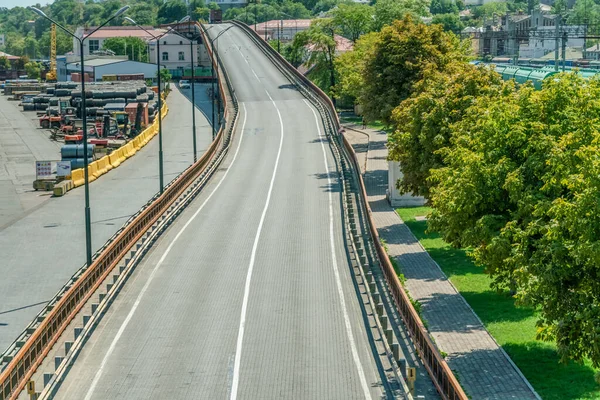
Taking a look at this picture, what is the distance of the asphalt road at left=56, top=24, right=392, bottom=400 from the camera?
26.5 m

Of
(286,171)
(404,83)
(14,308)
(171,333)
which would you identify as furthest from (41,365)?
(404,83)

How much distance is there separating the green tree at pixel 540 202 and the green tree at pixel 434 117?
706 cm

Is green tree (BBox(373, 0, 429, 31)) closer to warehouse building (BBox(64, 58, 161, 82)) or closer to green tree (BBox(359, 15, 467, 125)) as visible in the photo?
green tree (BBox(359, 15, 467, 125))

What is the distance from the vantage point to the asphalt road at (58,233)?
136 feet

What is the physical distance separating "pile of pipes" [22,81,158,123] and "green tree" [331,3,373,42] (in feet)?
77.3

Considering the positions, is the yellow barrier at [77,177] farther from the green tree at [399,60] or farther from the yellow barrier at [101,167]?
the green tree at [399,60]

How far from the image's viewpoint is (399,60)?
229 feet

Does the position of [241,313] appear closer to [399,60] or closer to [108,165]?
[399,60]

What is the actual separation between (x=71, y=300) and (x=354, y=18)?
89916mm

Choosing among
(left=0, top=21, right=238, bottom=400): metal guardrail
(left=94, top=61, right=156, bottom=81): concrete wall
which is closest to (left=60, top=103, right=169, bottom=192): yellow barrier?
(left=0, top=21, right=238, bottom=400): metal guardrail

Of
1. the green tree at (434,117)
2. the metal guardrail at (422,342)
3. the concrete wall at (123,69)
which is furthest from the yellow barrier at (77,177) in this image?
the concrete wall at (123,69)

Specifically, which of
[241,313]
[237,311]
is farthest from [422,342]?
[237,311]

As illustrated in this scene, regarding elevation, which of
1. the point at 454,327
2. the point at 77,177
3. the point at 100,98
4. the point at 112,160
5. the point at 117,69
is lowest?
the point at 454,327

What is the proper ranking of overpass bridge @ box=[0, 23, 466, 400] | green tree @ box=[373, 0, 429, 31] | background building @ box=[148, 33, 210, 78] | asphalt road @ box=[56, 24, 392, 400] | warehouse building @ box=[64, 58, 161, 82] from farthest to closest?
background building @ box=[148, 33, 210, 78] < warehouse building @ box=[64, 58, 161, 82] < green tree @ box=[373, 0, 429, 31] < asphalt road @ box=[56, 24, 392, 400] < overpass bridge @ box=[0, 23, 466, 400]
